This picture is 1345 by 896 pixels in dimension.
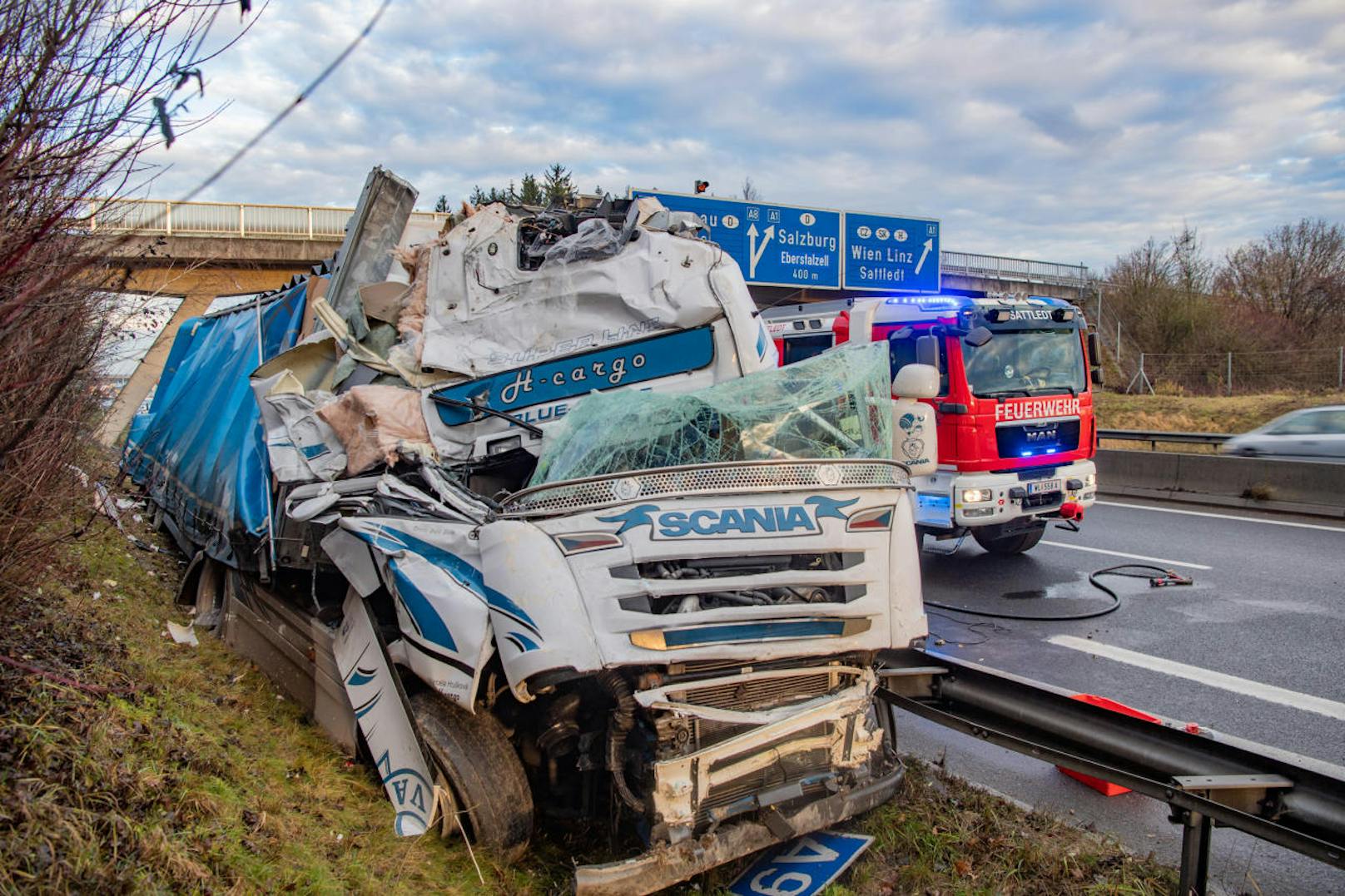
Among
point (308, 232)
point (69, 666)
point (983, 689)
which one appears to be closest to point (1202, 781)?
point (983, 689)

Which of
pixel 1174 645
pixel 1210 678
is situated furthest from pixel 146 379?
pixel 1210 678

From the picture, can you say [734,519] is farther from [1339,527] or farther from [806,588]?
[1339,527]

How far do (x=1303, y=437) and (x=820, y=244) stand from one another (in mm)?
8250

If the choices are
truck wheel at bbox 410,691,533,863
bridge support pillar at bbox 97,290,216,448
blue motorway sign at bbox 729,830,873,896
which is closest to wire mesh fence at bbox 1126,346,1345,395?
blue motorway sign at bbox 729,830,873,896

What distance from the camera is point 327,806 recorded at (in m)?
3.88

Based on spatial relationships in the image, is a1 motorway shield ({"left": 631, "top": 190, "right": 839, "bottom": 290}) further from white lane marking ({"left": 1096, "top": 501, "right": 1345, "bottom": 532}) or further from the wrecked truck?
the wrecked truck

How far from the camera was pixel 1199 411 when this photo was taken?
76.6ft

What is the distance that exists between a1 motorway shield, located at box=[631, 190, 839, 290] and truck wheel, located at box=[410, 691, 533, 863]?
38.6ft

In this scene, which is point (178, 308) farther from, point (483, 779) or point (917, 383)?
point (917, 383)

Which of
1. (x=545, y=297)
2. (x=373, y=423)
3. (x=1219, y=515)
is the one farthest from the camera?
(x=1219, y=515)

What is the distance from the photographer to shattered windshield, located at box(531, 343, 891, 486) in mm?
3818

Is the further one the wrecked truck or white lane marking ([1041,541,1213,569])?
white lane marking ([1041,541,1213,569])

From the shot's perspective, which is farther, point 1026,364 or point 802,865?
point 1026,364

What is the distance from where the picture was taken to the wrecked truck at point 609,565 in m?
3.36
